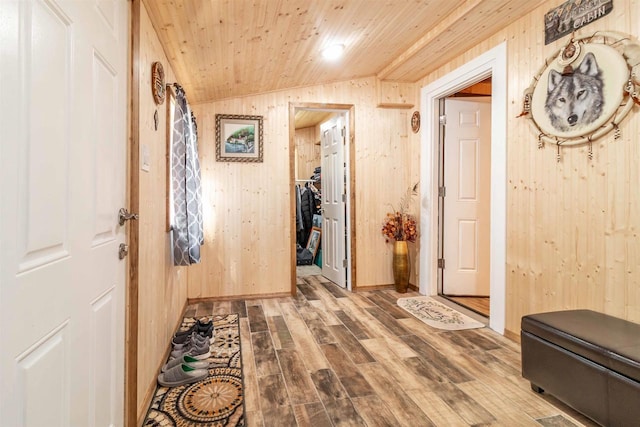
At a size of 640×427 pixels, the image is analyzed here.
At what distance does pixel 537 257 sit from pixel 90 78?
279 cm

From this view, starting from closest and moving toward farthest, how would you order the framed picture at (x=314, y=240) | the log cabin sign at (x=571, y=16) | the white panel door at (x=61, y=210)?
the white panel door at (x=61, y=210)
the log cabin sign at (x=571, y=16)
the framed picture at (x=314, y=240)

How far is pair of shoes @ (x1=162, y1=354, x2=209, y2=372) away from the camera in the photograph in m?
2.25

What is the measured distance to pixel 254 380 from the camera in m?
2.18

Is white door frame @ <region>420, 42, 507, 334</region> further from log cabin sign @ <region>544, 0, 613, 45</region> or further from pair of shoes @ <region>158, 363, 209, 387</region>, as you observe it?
pair of shoes @ <region>158, 363, 209, 387</region>

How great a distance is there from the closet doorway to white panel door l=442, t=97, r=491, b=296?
→ 1082mm

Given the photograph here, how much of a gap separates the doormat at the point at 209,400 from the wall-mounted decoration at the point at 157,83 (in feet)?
5.57

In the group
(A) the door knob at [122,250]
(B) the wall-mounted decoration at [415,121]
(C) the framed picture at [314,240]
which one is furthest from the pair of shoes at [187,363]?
(C) the framed picture at [314,240]

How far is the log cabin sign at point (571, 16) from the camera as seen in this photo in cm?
209

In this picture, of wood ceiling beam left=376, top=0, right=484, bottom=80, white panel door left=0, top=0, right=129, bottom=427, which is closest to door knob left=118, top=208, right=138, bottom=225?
white panel door left=0, top=0, right=129, bottom=427

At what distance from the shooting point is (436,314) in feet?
11.0

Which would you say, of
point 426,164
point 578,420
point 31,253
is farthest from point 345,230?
point 31,253

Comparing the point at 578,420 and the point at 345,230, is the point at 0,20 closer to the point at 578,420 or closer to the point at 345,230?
the point at 578,420

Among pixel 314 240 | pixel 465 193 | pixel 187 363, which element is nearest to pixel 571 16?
pixel 465 193

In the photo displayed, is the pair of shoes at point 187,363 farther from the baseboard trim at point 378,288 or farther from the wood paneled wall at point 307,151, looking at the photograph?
the wood paneled wall at point 307,151
